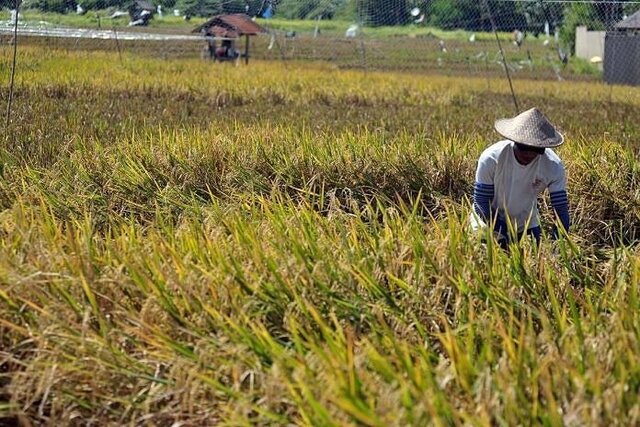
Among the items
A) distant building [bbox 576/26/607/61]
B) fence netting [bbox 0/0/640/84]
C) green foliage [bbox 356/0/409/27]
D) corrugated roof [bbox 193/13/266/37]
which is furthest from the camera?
distant building [bbox 576/26/607/61]

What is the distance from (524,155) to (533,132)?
0.14 meters

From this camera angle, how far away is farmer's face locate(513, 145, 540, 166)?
3885 mm

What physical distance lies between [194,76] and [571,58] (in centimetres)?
1823

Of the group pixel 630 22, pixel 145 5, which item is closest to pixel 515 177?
pixel 145 5

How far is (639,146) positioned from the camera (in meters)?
7.03

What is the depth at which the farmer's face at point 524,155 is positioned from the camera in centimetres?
388

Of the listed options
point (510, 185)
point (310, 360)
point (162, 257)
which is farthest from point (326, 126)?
point (310, 360)

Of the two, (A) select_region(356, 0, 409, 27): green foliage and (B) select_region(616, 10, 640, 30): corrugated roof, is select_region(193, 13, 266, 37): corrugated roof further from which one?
(B) select_region(616, 10, 640, 30): corrugated roof

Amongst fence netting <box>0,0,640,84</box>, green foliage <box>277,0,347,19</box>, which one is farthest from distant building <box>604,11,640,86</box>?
green foliage <box>277,0,347,19</box>

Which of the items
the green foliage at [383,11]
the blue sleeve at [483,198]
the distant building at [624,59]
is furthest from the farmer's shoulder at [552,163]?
the distant building at [624,59]

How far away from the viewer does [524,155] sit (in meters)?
3.90

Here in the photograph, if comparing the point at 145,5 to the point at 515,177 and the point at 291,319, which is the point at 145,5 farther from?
the point at 291,319

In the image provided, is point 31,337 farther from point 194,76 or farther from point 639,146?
point 194,76

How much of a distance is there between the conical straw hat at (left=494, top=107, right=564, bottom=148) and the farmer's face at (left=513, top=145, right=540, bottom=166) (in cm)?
10
